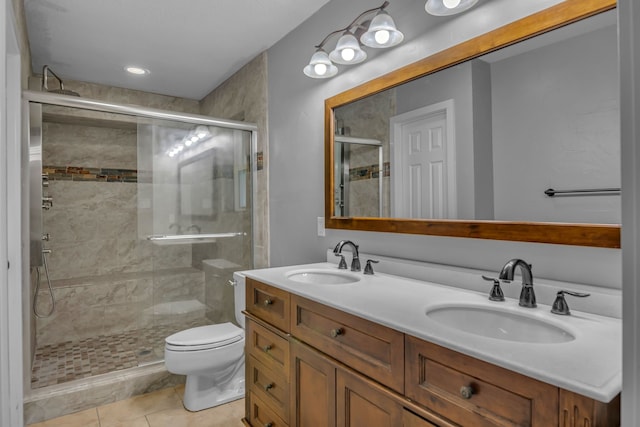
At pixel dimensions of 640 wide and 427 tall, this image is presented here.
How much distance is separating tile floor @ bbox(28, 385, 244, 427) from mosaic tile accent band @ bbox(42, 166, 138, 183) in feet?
7.41

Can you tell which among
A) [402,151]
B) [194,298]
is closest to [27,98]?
[194,298]

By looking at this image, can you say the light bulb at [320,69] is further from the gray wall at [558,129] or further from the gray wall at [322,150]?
the gray wall at [558,129]

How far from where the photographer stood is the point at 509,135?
4.34 ft

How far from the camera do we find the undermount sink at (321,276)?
6.16 ft

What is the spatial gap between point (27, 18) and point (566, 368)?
3208 mm

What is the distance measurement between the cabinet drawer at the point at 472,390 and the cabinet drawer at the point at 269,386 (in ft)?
2.42

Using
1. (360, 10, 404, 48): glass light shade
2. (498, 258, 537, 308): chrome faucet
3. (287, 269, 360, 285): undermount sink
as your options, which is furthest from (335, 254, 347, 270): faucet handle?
(360, 10, 404, 48): glass light shade

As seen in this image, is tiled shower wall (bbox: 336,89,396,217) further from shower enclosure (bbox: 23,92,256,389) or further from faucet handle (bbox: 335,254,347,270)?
shower enclosure (bbox: 23,92,256,389)

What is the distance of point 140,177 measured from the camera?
2674mm

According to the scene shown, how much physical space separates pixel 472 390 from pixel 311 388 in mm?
702

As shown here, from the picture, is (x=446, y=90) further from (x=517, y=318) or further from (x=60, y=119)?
(x=60, y=119)

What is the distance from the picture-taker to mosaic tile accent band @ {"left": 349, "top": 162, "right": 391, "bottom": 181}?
1816 millimetres

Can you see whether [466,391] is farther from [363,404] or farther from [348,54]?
[348,54]

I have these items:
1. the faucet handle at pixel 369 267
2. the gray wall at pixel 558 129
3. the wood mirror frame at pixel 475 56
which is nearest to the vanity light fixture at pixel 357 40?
the wood mirror frame at pixel 475 56
